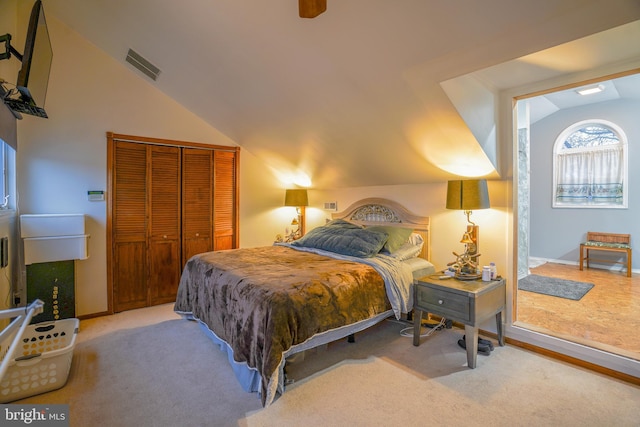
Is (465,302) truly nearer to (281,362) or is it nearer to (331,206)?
(281,362)

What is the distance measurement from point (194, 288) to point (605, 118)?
265 inches

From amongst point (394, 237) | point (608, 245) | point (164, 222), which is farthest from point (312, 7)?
point (608, 245)

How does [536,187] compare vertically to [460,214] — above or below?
above

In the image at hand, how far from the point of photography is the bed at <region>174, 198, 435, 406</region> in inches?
79.9

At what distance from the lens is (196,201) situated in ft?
13.8

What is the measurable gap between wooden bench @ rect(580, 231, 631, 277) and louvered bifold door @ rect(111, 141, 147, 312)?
6607 mm

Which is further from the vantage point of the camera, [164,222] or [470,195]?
[164,222]

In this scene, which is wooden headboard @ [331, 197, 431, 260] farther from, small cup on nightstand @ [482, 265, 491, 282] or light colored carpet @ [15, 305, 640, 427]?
light colored carpet @ [15, 305, 640, 427]

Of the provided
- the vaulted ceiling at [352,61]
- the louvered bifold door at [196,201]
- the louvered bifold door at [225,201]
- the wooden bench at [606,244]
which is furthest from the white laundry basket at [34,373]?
the wooden bench at [606,244]

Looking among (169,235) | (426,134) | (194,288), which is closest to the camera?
(426,134)

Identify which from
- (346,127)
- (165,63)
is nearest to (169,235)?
(165,63)

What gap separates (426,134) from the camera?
275 centimetres

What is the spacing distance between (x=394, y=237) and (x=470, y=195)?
89 cm

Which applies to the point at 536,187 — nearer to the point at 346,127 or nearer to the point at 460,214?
the point at 460,214
